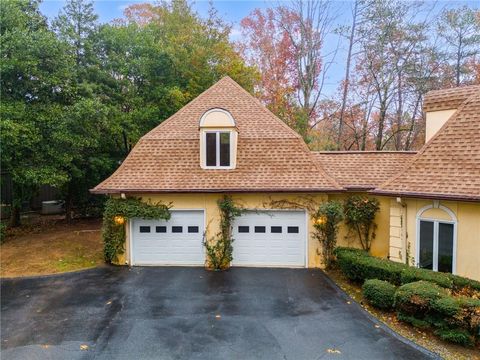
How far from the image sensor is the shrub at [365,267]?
10023 millimetres

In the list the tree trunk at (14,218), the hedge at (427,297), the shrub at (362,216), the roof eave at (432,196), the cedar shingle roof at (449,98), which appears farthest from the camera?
the tree trunk at (14,218)

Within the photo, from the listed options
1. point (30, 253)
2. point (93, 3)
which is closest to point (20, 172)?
point (30, 253)

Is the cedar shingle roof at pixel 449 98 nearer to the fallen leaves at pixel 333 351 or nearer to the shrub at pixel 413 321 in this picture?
the shrub at pixel 413 321

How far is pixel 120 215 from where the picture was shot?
12914mm

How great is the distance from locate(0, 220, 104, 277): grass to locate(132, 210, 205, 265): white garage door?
72.1 inches

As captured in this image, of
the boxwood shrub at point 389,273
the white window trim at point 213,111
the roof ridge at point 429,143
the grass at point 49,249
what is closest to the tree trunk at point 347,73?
the roof ridge at point 429,143

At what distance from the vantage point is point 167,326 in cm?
834

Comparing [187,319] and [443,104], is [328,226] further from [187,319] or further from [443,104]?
[187,319]

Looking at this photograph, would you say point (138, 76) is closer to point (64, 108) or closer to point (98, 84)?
point (98, 84)

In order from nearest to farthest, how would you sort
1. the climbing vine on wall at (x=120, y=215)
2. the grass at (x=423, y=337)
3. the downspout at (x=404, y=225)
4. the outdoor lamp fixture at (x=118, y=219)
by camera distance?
the grass at (x=423, y=337)
the downspout at (x=404, y=225)
the climbing vine on wall at (x=120, y=215)
the outdoor lamp fixture at (x=118, y=219)

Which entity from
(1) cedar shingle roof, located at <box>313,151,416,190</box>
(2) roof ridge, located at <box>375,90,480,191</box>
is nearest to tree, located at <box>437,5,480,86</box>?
(1) cedar shingle roof, located at <box>313,151,416,190</box>

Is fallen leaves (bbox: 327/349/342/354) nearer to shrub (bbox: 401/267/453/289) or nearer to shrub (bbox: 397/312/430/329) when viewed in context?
shrub (bbox: 397/312/430/329)

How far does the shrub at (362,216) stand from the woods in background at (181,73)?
11.3 meters

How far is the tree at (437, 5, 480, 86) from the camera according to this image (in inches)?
886
